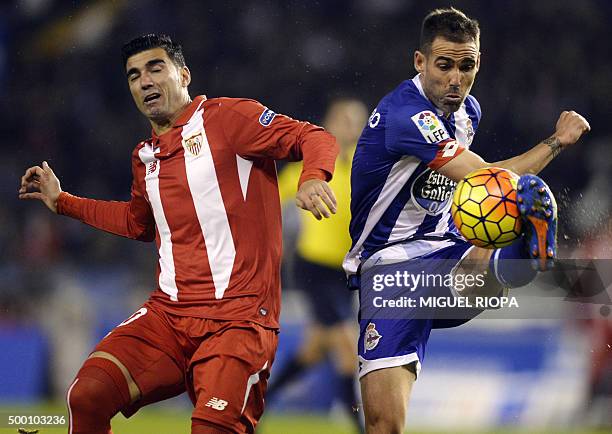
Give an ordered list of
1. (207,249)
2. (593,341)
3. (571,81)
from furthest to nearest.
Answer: (571,81), (593,341), (207,249)

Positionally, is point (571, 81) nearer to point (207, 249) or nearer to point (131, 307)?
point (131, 307)

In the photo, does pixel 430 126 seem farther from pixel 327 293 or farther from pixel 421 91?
pixel 327 293

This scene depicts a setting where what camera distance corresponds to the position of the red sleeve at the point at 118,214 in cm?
450

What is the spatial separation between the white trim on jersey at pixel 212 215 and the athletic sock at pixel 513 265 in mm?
1156

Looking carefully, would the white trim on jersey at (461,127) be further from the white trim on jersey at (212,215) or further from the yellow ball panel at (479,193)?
the white trim on jersey at (212,215)

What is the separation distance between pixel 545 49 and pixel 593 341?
154 inches

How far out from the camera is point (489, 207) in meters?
4.09

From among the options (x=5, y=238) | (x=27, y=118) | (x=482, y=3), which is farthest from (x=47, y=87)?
(x=482, y=3)

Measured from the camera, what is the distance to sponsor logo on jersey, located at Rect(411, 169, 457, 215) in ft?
14.8

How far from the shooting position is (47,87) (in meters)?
9.53

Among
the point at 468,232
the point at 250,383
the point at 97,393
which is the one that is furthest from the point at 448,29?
the point at 97,393

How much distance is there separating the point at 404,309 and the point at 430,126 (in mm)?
794

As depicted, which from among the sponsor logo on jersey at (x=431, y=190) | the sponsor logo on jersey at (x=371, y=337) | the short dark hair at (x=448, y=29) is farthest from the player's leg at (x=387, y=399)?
the short dark hair at (x=448, y=29)

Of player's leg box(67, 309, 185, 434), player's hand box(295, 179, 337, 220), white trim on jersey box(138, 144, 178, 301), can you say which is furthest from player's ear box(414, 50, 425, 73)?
player's leg box(67, 309, 185, 434)
